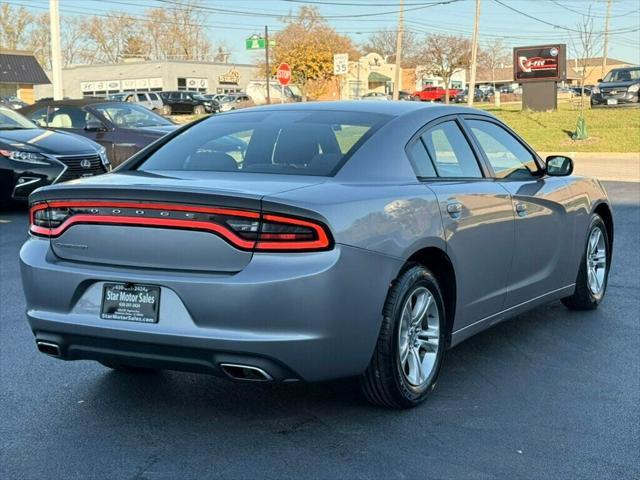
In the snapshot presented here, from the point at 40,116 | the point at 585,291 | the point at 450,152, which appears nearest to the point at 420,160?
the point at 450,152

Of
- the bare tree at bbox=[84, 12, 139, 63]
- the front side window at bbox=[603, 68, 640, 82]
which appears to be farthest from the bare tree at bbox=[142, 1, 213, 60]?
the front side window at bbox=[603, 68, 640, 82]

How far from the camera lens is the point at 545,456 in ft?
12.0

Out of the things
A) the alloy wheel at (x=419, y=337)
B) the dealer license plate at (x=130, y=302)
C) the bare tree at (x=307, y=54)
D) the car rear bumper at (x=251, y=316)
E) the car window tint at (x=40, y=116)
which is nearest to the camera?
the car rear bumper at (x=251, y=316)

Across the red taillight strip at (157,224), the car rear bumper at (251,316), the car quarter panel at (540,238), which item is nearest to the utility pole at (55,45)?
the car quarter panel at (540,238)

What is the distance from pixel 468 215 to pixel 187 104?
147ft

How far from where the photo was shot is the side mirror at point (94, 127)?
14578 millimetres

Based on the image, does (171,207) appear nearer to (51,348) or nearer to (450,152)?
(51,348)

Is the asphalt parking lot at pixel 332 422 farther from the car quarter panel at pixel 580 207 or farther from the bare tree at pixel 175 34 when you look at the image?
the bare tree at pixel 175 34

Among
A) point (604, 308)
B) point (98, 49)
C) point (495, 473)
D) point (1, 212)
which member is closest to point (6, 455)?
point (495, 473)

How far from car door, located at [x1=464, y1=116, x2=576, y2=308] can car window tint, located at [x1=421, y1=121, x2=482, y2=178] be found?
14 cm

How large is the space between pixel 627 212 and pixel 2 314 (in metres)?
9.02

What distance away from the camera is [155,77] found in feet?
234

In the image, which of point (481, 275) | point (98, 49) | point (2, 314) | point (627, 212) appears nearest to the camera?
point (481, 275)

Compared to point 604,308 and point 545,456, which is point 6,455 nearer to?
point 545,456
